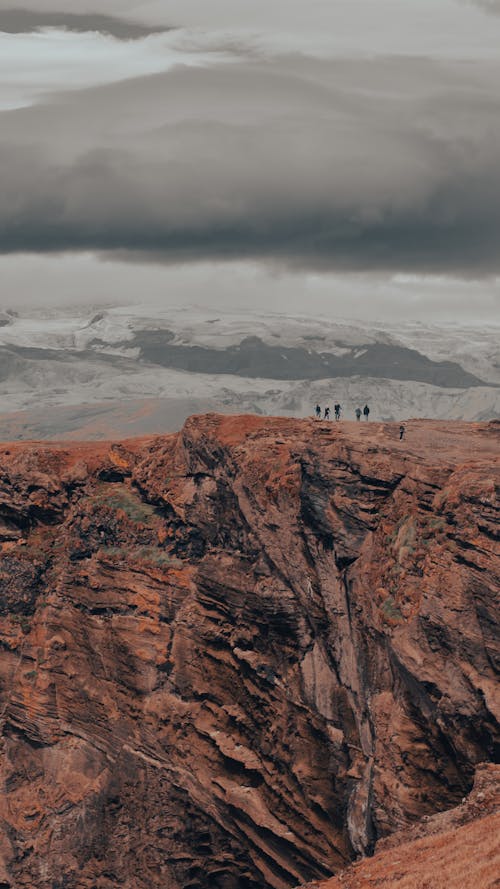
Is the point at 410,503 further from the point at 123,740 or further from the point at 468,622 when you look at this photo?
the point at 123,740

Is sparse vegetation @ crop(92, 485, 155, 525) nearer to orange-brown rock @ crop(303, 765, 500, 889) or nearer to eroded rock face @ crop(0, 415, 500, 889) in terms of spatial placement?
eroded rock face @ crop(0, 415, 500, 889)

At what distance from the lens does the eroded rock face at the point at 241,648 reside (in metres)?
78.4

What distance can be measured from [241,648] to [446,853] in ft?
124

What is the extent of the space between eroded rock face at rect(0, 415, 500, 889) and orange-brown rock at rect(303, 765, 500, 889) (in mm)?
4966

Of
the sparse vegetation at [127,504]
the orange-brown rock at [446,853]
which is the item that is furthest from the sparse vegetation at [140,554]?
the orange-brown rock at [446,853]

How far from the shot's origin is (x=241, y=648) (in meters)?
94.4

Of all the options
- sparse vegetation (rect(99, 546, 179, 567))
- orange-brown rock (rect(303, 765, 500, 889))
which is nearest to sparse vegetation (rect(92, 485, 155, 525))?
sparse vegetation (rect(99, 546, 179, 567))

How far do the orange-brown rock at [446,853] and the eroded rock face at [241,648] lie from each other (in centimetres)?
497

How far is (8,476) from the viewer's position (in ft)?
375

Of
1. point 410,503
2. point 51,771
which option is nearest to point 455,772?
point 410,503

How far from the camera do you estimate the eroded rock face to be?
78.4 metres

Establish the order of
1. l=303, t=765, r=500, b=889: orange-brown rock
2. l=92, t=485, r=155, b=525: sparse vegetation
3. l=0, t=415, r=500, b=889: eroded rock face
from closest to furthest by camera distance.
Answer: l=303, t=765, r=500, b=889: orange-brown rock
l=0, t=415, r=500, b=889: eroded rock face
l=92, t=485, r=155, b=525: sparse vegetation

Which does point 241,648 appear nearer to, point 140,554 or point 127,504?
point 140,554

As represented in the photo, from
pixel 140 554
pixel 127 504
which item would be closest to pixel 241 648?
pixel 140 554
